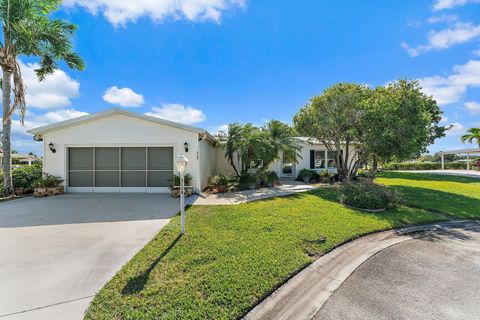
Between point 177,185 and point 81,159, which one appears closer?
point 177,185

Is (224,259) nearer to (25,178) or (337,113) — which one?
(337,113)

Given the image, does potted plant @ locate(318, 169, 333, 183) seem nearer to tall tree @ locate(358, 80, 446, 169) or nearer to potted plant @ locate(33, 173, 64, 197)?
tall tree @ locate(358, 80, 446, 169)

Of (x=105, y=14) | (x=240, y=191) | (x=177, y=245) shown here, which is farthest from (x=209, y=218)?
(x=105, y=14)

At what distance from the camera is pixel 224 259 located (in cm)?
390

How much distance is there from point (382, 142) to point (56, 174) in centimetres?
1605

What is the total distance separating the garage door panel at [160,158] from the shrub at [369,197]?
8.02 m

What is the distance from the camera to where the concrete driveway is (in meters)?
2.88

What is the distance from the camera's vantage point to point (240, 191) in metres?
11.4

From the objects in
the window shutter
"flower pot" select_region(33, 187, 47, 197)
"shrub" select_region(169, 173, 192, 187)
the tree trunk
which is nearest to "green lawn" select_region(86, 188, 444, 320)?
"shrub" select_region(169, 173, 192, 187)

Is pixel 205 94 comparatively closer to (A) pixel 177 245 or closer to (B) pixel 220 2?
(B) pixel 220 2

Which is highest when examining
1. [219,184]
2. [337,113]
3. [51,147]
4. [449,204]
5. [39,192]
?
[337,113]

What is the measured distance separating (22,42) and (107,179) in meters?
6.78

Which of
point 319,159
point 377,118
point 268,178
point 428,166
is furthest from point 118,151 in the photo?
point 428,166

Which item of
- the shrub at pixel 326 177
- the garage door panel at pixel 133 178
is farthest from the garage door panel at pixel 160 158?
the shrub at pixel 326 177
